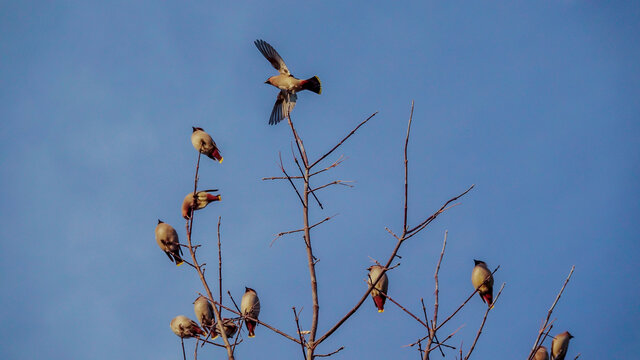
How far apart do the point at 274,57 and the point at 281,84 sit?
0.99 ft

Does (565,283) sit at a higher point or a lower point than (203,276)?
lower

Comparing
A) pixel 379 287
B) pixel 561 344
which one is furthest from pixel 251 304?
pixel 561 344

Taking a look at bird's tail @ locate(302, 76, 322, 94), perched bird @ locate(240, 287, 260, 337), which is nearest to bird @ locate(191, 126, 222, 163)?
bird's tail @ locate(302, 76, 322, 94)

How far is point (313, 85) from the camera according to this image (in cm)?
714

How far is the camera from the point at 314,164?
3.90 m

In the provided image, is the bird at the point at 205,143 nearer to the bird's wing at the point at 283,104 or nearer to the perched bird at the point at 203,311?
the bird's wing at the point at 283,104

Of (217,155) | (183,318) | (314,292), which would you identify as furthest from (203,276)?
(217,155)

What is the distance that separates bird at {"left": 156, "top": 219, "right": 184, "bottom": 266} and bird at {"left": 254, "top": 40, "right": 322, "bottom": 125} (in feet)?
5.46

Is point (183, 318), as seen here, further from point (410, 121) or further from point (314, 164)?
point (410, 121)

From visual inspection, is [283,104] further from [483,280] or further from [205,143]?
[483,280]

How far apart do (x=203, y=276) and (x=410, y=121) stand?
1.53m

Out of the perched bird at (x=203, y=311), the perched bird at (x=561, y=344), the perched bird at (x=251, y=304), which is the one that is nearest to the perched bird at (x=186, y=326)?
the perched bird at (x=203, y=311)

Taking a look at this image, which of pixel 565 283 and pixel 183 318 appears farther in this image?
pixel 183 318

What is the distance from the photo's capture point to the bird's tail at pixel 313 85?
7.05 m
